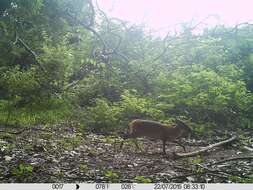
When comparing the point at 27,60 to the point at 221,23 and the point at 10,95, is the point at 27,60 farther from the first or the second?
the point at 221,23

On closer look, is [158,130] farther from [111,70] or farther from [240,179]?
[111,70]

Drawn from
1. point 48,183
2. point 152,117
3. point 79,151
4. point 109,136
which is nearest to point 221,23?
point 152,117

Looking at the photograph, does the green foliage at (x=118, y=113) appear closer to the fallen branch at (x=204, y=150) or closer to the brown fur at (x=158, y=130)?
the brown fur at (x=158, y=130)

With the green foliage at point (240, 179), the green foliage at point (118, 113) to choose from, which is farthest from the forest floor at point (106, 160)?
the green foliage at point (118, 113)

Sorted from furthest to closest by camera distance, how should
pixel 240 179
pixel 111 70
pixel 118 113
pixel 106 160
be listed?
pixel 111 70, pixel 118 113, pixel 106 160, pixel 240 179

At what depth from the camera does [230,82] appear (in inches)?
159

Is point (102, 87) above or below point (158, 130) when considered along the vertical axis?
above

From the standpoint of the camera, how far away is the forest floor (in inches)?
138

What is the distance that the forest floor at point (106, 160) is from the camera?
3.50 meters

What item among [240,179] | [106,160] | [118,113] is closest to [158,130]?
[118,113]

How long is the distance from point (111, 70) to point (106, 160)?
1.20m

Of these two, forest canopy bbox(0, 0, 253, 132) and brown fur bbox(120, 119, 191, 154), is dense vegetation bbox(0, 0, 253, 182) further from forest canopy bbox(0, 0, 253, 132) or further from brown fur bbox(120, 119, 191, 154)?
brown fur bbox(120, 119, 191, 154)

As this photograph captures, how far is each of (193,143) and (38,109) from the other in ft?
5.14

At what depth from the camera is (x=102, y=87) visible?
434cm
